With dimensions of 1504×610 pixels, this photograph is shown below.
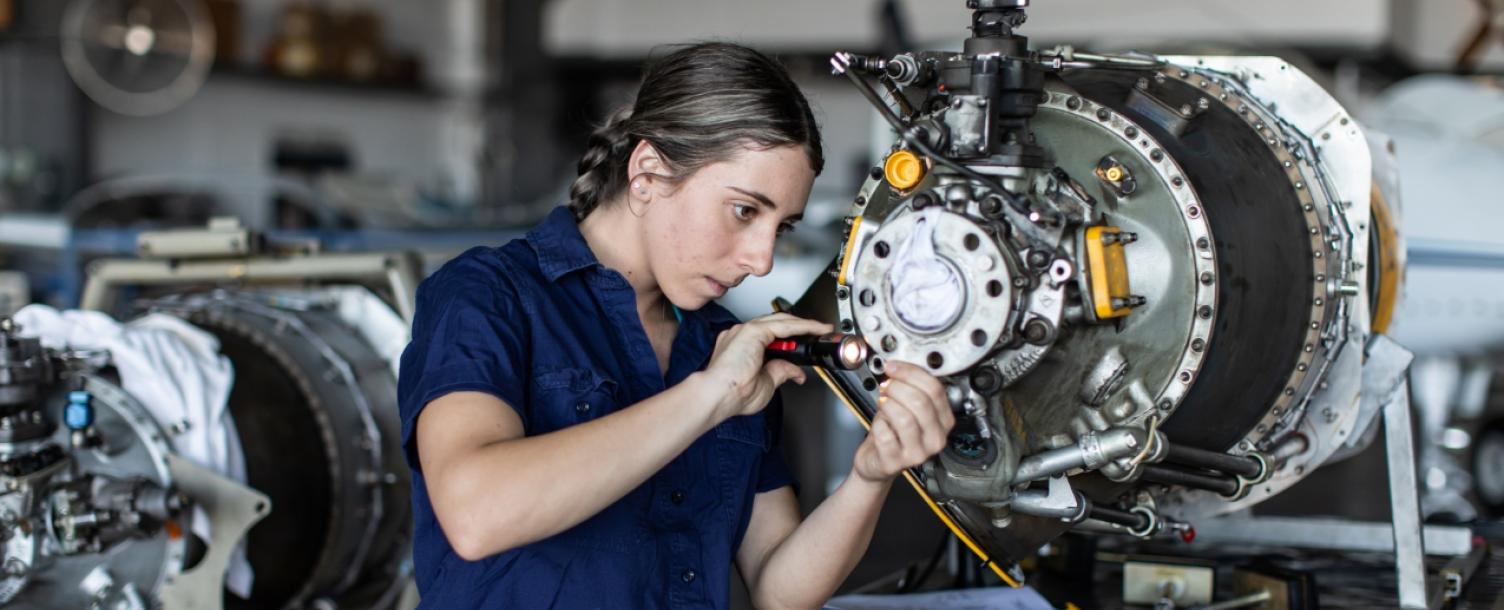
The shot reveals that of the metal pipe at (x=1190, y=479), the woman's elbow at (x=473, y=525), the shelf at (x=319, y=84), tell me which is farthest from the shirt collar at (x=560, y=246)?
the shelf at (x=319, y=84)

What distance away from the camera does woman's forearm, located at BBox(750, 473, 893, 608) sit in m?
1.39

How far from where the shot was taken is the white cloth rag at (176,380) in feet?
6.41

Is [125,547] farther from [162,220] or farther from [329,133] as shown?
[329,133]

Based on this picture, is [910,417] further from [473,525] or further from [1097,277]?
[473,525]

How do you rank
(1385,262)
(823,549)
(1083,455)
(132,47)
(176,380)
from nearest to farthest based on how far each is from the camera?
(1083,455)
(823,549)
(1385,262)
(176,380)
(132,47)

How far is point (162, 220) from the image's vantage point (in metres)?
7.81

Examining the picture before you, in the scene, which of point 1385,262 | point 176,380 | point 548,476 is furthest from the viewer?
point 176,380

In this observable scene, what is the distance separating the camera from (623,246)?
1.47 metres

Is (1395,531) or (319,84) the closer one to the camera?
(1395,531)

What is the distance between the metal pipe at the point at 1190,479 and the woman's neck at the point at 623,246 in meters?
0.58

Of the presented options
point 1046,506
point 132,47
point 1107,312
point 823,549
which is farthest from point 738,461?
point 132,47

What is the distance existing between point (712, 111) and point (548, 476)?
1.40 feet

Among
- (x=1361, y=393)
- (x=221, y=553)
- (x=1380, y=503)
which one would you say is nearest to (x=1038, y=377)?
(x=1361, y=393)

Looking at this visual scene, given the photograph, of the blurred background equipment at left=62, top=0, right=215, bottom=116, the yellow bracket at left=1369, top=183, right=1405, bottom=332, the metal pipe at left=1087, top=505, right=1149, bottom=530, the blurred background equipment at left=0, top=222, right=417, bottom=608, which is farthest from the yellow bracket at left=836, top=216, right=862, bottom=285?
the blurred background equipment at left=62, top=0, right=215, bottom=116
